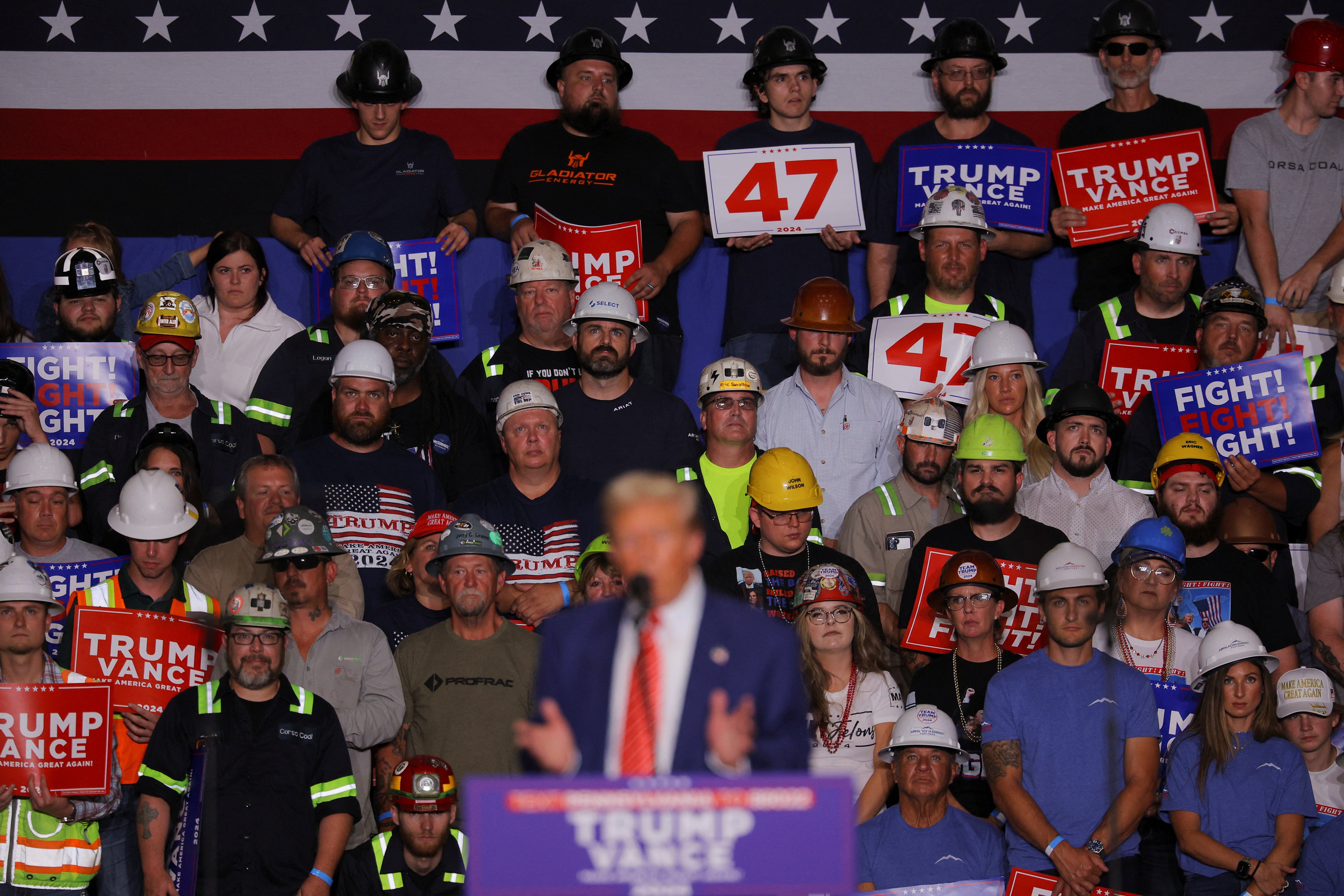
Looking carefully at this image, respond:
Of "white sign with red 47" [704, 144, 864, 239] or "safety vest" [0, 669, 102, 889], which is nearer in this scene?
"safety vest" [0, 669, 102, 889]

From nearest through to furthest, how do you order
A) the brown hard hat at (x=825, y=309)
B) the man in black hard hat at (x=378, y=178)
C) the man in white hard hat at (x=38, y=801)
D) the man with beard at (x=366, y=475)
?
the man in white hard hat at (x=38, y=801), the man with beard at (x=366, y=475), the brown hard hat at (x=825, y=309), the man in black hard hat at (x=378, y=178)

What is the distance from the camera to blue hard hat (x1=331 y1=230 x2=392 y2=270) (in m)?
9.38

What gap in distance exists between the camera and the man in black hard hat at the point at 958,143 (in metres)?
10.1

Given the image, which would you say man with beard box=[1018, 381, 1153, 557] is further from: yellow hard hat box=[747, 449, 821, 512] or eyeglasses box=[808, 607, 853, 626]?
eyeglasses box=[808, 607, 853, 626]

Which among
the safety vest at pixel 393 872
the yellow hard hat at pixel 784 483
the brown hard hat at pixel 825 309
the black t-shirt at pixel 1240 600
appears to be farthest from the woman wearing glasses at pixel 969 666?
the safety vest at pixel 393 872

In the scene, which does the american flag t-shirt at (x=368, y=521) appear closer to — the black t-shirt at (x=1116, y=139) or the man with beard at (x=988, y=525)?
the man with beard at (x=988, y=525)

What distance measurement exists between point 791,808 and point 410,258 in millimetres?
7045

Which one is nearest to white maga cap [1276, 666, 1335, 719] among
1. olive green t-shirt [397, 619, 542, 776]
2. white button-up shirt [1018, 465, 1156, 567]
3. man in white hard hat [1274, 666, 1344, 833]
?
man in white hard hat [1274, 666, 1344, 833]

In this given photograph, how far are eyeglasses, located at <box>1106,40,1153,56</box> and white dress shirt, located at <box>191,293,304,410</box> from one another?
5.56 meters

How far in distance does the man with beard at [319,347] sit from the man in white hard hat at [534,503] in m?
1.47

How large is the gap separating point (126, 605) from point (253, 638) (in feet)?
3.79

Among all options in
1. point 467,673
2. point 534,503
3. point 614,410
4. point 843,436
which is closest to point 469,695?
point 467,673

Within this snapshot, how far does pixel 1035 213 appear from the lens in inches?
395

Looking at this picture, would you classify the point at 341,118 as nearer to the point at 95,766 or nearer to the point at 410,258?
the point at 410,258
